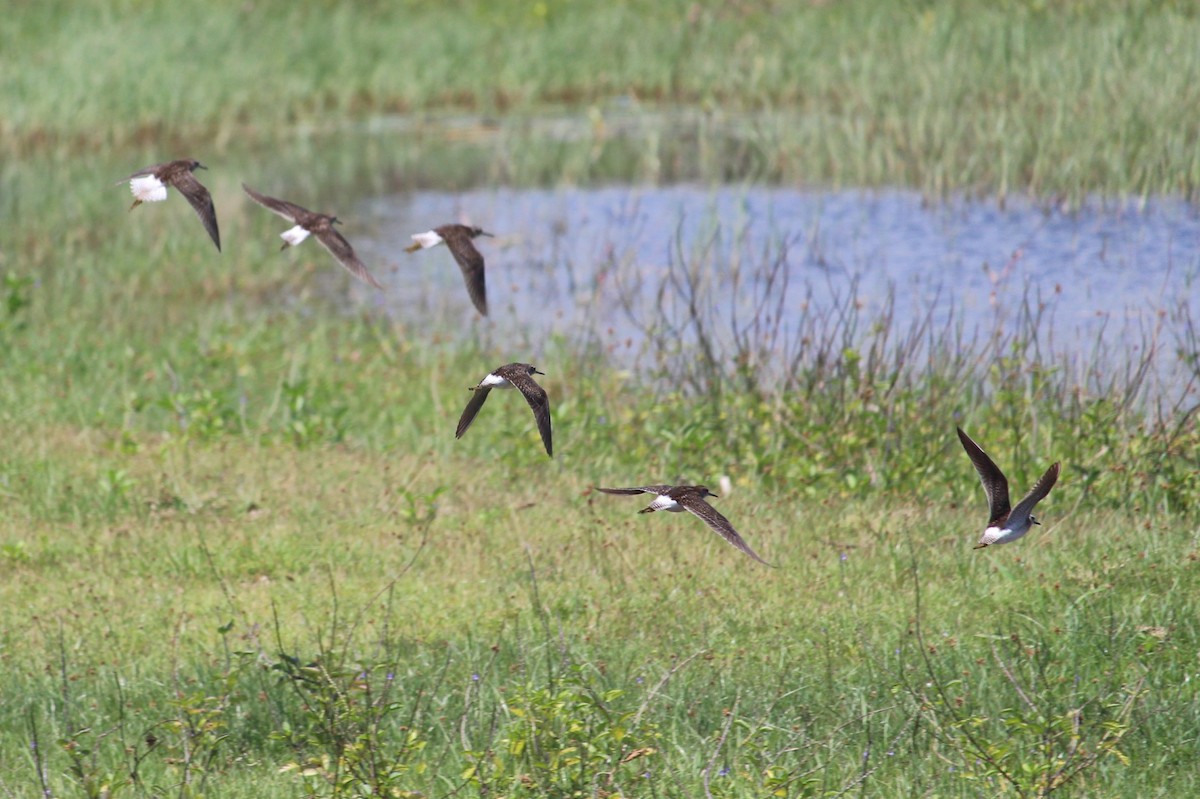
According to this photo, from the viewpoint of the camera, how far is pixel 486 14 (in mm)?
22422

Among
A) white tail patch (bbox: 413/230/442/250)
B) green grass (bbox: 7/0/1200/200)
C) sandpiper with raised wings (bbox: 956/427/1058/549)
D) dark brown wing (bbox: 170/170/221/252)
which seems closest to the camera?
sandpiper with raised wings (bbox: 956/427/1058/549)

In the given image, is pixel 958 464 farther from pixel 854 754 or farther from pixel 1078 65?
pixel 1078 65

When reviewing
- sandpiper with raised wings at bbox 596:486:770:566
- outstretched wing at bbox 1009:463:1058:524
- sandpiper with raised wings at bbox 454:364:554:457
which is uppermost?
sandpiper with raised wings at bbox 454:364:554:457

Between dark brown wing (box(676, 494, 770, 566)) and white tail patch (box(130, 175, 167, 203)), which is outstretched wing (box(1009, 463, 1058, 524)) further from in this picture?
white tail patch (box(130, 175, 167, 203))

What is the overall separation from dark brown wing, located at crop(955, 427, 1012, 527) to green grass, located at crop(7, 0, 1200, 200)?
792cm

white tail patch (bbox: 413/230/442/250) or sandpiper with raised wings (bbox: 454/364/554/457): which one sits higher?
white tail patch (bbox: 413/230/442/250)

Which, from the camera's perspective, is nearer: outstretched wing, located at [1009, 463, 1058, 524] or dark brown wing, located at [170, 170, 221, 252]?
outstretched wing, located at [1009, 463, 1058, 524]

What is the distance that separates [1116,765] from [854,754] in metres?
0.75

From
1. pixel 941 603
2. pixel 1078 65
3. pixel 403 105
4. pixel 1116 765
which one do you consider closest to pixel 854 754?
pixel 1116 765

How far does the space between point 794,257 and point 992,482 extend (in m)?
8.12

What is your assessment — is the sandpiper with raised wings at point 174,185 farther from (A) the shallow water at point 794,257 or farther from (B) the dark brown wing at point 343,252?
(A) the shallow water at point 794,257

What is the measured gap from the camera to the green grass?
12117mm

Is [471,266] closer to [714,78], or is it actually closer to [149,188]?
[149,188]

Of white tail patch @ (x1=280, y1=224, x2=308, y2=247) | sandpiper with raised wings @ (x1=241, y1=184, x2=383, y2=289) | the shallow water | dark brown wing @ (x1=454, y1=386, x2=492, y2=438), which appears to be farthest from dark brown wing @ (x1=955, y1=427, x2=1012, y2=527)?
the shallow water
